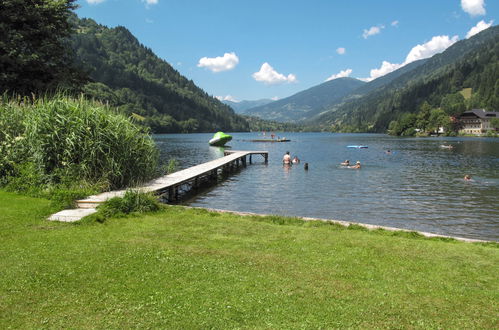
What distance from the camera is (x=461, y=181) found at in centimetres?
3269

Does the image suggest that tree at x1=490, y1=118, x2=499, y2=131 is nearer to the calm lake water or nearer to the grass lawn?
the calm lake water

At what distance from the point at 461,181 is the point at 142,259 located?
32.3 metres

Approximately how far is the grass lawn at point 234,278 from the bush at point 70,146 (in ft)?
16.0

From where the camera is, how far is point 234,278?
7.16m

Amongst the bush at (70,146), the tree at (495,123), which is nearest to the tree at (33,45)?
the bush at (70,146)

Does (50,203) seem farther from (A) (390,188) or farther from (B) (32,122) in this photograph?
(A) (390,188)

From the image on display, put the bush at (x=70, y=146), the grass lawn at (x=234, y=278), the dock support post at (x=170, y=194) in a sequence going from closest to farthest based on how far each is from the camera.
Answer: the grass lawn at (x=234, y=278), the bush at (x=70, y=146), the dock support post at (x=170, y=194)

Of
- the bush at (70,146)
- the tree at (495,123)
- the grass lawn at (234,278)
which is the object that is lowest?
the grass lawn at (234,278)

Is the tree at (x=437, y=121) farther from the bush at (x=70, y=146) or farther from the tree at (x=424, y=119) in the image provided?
the bush at (x=70, y=146)

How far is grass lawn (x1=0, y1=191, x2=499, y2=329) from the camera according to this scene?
5.70 meters

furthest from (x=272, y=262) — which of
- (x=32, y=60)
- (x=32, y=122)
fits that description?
(x=32, y=60)

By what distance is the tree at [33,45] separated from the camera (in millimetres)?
26891

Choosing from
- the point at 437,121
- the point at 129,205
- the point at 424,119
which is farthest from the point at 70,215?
the point at 424,119

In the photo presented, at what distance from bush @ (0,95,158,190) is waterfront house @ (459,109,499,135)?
188933mm
